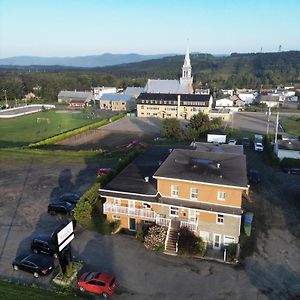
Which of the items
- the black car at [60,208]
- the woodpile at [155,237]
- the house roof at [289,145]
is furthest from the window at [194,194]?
the house roof at [289,145]

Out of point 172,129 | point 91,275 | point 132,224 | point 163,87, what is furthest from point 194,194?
point 163,87

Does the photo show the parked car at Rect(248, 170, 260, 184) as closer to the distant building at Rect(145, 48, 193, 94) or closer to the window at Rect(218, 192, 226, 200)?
the window at Rect(218, 192, 226, 200)

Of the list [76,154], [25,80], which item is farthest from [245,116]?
[25,80]

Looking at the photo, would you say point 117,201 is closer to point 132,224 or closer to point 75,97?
point 132,224

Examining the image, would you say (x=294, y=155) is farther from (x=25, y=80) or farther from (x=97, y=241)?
(x=25, y=80)

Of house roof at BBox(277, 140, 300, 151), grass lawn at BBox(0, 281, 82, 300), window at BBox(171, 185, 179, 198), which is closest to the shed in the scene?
house roof at BBox(277, 140, 300, 151)

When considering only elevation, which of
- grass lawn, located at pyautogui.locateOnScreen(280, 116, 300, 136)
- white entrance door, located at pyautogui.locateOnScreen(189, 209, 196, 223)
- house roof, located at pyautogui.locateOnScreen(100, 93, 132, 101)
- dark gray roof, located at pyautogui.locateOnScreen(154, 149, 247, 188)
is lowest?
grass lawn, located at pyautogui.locateOnScreen(280, 116, 300, 136)

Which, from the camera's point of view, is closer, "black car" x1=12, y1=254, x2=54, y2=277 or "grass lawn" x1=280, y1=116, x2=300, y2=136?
"black car" x1=12, y1=254, x2=54, y2=277
